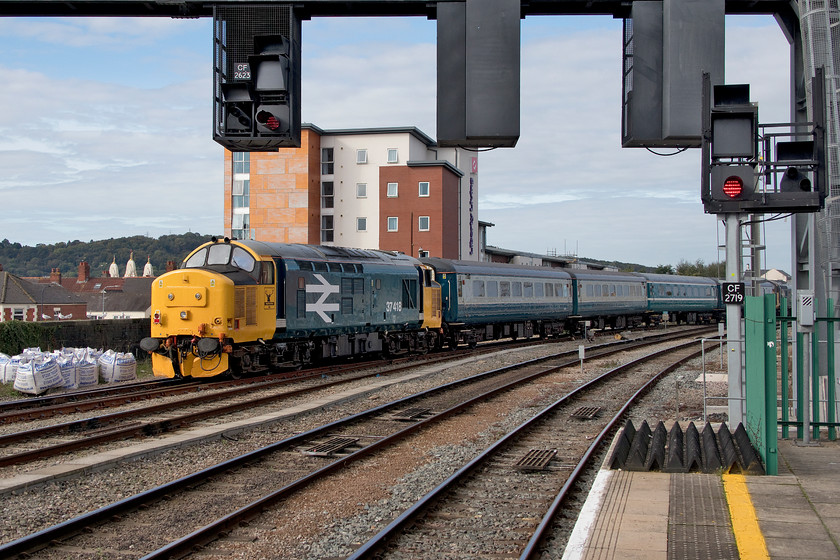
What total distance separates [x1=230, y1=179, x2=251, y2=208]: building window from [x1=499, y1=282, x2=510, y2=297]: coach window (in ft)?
109

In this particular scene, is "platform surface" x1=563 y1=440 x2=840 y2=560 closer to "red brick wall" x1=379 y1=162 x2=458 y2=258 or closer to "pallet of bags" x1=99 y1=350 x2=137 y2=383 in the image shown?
"pallet of bags" x1=99 y1=350 x2=137 y2=383

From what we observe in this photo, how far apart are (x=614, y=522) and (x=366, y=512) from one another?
8.35ft

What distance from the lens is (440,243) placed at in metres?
60.8

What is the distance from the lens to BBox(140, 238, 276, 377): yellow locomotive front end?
17.6 metres

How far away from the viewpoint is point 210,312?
17609 mm

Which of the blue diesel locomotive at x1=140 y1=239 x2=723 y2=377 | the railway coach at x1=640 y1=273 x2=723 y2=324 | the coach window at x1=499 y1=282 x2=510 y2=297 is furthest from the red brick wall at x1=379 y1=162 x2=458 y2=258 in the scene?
the coach window at x1=499 y1=282 x2=510 y2=297

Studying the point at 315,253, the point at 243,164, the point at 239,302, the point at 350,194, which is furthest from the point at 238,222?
the point at 239,302

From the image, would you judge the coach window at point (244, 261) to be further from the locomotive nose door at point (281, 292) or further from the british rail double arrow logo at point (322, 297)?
the british rail double arrow logo at point (322, 297)

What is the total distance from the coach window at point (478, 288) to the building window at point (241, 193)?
34.7 meters

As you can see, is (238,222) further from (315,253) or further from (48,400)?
(48,400)

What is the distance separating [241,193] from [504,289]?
114 feet

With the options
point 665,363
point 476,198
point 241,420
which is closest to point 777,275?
point 665,363

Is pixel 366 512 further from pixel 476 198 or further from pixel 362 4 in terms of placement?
pixel 476 198

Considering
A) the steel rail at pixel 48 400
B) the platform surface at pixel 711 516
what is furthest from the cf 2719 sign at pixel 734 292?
the steel rail at pixel 48 400
